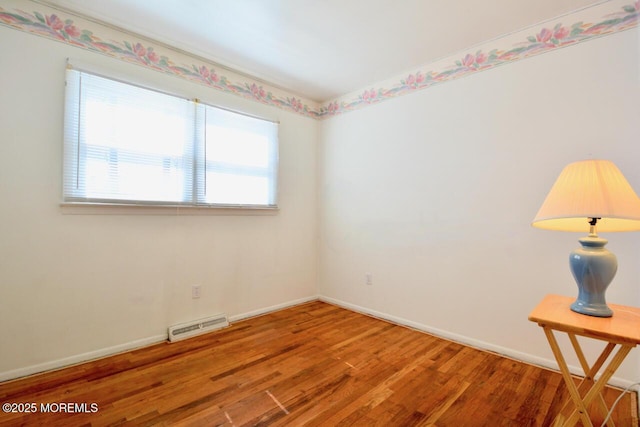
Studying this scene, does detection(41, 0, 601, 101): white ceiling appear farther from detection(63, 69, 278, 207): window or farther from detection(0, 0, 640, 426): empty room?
detection(63, 69, 278, 207): window

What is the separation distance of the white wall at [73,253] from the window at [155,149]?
11 centimetres

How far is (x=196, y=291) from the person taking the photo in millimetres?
2744

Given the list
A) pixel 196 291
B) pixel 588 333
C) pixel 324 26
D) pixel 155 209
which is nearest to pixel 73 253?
pixel 155 209

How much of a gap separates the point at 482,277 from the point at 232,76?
120 inches

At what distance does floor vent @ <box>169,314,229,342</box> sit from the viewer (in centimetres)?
255

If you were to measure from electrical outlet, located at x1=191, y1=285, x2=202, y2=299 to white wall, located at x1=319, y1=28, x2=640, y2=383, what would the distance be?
168 cm

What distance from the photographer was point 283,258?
11.4 feet

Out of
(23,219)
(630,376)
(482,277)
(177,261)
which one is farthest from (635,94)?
(23,219)

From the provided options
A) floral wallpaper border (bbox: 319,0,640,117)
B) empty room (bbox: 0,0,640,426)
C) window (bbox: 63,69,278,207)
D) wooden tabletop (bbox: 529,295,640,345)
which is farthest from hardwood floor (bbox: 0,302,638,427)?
floral wallpaper border (bbox: 319,0,640,117)

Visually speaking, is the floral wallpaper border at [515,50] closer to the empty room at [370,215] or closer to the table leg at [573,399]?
the empty room at [370,215]

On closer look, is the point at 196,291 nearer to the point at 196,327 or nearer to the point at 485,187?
the point at 196,327

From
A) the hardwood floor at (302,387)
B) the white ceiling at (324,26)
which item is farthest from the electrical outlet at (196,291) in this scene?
the white ceiling at (324,26)

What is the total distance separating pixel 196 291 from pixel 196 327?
322 mm

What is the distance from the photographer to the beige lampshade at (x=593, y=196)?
A: 125 cm
